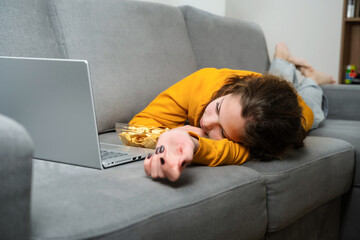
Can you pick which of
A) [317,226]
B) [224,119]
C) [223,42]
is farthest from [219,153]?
[223,42]

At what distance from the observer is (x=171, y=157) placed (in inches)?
32.0

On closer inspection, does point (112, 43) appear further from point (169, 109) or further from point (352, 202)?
point (352, 202)

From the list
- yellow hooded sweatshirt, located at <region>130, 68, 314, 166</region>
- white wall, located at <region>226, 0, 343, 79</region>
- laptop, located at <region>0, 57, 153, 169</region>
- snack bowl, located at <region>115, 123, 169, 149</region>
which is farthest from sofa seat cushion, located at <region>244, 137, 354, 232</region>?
white wall, located at <region>226, 0, 343, 79</region>

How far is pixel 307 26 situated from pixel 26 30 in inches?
85.6

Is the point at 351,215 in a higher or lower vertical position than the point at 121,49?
lower

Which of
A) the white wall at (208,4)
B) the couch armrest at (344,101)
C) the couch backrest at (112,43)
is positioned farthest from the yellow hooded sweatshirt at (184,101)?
the white wall at (208,4)

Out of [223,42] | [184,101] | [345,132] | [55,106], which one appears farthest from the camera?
[223,42]

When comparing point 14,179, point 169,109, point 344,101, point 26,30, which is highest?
point 26,30

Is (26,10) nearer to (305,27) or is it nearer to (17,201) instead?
(17,201)

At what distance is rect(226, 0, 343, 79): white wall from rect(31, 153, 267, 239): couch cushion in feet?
7.05

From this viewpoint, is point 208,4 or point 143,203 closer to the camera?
point 143,203

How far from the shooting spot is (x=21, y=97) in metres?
0.89

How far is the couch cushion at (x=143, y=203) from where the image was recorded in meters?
0.65

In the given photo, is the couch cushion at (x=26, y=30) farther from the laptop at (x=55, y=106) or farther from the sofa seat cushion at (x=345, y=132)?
the sofa seat cushion at (x=345, y=132)
